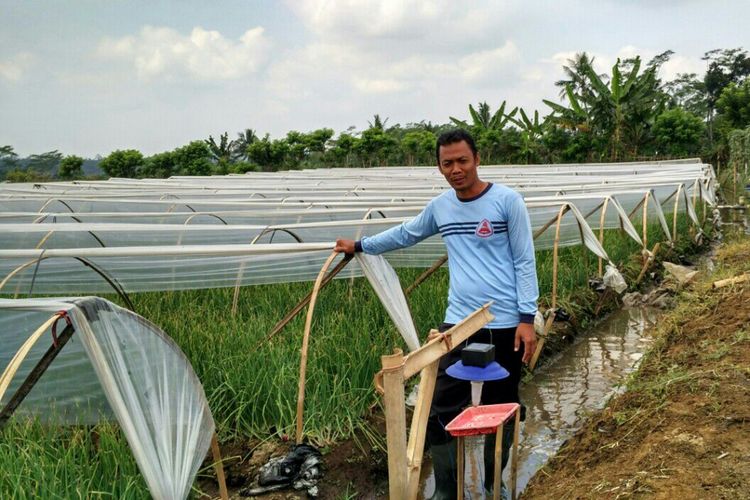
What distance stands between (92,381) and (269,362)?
1245 mm

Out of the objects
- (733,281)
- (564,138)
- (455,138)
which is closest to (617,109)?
(564,138)

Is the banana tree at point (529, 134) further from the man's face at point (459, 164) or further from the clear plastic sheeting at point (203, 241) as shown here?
the man's face at point (459, 164)

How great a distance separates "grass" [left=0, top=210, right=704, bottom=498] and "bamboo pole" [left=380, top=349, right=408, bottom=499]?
0.99 m

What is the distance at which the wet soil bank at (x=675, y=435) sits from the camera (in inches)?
88.7

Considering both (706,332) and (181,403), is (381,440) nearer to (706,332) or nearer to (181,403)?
(181,403)

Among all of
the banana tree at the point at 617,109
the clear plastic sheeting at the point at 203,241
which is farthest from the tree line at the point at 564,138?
the clear plastic sheeting at the point at 203,241

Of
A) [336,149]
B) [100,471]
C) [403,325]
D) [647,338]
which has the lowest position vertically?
[647,338]

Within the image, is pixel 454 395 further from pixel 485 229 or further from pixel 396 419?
pixel 485 229

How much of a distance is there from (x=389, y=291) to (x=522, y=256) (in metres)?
1.34

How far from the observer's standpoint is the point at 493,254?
256 cm

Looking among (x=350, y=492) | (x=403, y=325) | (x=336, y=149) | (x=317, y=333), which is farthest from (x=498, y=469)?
(x=336, y=149)

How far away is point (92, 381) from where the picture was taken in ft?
8.52

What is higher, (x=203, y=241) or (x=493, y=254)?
(x=493, y=254)

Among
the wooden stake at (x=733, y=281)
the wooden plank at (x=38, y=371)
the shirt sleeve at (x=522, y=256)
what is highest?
the shirt sleeve at (x=522, y=256)
